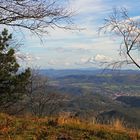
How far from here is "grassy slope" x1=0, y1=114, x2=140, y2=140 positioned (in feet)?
33.1

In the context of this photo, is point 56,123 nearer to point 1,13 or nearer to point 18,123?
point 18,123

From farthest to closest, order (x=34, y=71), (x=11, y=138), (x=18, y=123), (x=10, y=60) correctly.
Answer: (x=34, y=71) → (x=10, y=60) → (x=18, y=123) → (x=11, y=138)

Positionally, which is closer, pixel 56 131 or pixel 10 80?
pixel 56 131

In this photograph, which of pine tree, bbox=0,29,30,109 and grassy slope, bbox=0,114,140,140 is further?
pine tree, bbox=0,29,30,109

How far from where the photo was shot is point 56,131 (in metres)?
10.8

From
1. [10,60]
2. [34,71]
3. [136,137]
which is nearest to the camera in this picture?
[136,137]

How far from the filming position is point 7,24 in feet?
36.9

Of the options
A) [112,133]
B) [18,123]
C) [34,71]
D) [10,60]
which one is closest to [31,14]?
[18,123]

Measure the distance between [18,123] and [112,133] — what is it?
279 cm

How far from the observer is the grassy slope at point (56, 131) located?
10094 mm

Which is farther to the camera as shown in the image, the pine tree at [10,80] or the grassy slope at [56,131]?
the pine tree at [10,80]

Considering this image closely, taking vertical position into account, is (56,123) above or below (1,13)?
below

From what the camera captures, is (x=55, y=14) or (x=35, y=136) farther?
(x=55, y=14)

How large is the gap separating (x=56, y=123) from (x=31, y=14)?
132 inches
